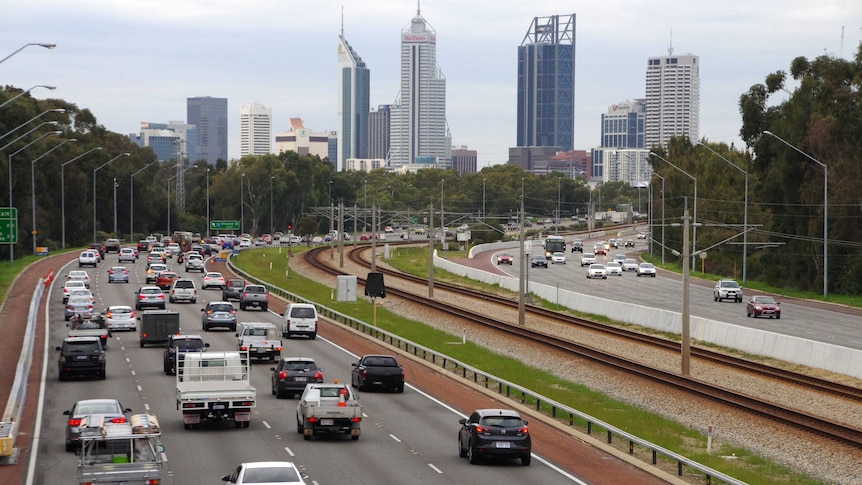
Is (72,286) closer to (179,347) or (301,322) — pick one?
(301,322)

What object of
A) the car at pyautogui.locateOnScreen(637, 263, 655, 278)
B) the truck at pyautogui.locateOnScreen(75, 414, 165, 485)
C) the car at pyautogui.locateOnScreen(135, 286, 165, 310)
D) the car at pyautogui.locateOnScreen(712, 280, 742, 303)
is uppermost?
the truck at pyautogui.locateOnScreen(75, 414, 165, 485)

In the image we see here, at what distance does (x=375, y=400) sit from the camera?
1587 inches

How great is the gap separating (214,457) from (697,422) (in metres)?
16.7

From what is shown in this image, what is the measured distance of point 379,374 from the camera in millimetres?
41844

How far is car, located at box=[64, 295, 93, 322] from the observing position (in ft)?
214

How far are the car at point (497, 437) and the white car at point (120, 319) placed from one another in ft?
119

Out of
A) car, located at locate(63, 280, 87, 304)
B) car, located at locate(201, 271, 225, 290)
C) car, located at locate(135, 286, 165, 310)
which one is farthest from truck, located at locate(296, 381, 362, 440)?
car, located at locate(201, 271, 225, 290)

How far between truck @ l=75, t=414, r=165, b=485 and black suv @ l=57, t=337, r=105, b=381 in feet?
63.7

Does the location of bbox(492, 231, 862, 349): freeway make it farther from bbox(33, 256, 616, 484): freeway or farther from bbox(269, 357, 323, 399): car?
bbox(269, 357, 323, 399): car

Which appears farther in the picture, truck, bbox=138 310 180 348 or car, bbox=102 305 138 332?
car, bbox=102 305 138 332

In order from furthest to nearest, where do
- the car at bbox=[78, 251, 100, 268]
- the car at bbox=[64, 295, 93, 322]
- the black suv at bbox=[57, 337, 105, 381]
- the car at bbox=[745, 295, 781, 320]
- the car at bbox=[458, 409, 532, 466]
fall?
the car at bbox=[78, 251, 100, 268] < the car at bbox=[745, 295, 781, 320] < the car at bbox=[64, 295, 93, 322] < the black suv at bbox=[57, 337, 105, 381] < the car at bbox=[458, 409, 532, 466]

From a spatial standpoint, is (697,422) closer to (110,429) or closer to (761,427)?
(761,427)

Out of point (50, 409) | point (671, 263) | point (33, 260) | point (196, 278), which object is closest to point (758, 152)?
point (671, 263)

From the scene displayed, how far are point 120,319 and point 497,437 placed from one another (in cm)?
3725
